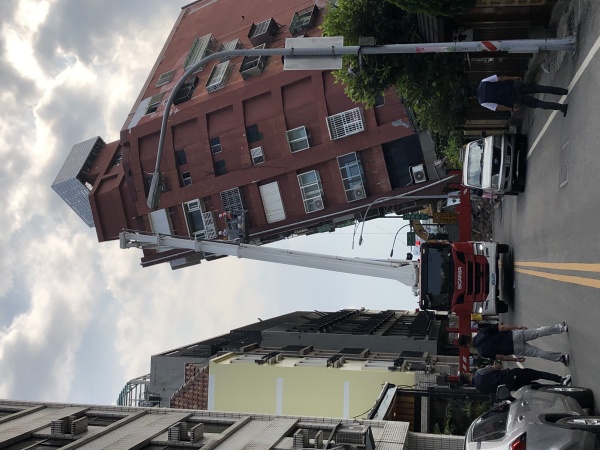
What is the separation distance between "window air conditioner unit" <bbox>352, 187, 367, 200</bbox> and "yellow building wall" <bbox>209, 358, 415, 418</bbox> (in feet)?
28.1

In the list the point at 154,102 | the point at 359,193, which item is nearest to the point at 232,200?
the point at 359,193

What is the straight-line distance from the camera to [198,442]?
17.2m

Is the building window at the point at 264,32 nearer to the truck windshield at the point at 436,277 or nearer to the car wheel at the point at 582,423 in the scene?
the truck windshield at the point at 436,277

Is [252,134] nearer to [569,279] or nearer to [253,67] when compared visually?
[253,67]

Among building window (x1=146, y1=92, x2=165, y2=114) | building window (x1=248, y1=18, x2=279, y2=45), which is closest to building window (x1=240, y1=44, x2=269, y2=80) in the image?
building window (x1=248, y1=18, x2=279, y2=45)

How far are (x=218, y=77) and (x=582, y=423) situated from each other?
2965 centimetres

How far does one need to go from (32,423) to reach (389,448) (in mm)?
11258

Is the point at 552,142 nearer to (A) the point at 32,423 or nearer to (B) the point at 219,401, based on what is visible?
(A) the point at 32,423

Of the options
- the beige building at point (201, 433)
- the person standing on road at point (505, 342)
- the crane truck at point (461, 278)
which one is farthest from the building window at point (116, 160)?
the person standing on road at point (505, 342)

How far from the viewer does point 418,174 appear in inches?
1188

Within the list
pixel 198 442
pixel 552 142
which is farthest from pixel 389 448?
pixel 552 142

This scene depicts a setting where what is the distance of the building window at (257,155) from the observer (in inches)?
1288

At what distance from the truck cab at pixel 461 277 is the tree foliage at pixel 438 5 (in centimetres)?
788

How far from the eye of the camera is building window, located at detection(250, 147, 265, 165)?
32719 millimetres
